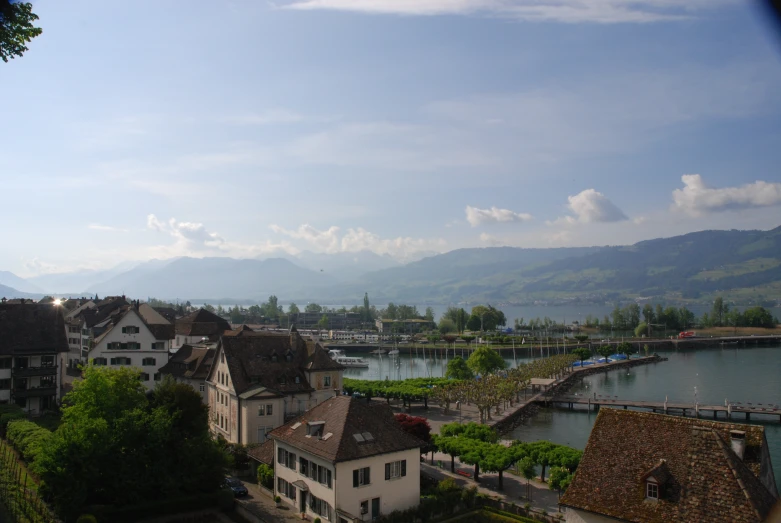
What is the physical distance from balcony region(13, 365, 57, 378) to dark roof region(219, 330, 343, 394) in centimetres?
1779

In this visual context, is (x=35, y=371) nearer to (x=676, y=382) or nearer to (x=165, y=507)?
(x=165, y=507)

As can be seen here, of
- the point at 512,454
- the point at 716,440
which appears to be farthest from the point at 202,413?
the point at 716,440

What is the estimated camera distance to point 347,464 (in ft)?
92.9

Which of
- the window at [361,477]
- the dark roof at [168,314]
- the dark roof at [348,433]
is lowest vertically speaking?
the window at [361,477]

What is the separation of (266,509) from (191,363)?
24693 millimetres

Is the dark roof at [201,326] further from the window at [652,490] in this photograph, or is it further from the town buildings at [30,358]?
the window at [652,490]

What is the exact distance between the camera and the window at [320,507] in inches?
1126

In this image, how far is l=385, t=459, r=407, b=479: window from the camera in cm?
2984

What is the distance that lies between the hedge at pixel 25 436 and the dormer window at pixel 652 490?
96.8ft

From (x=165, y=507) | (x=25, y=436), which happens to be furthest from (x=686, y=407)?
(x=25, y=436)

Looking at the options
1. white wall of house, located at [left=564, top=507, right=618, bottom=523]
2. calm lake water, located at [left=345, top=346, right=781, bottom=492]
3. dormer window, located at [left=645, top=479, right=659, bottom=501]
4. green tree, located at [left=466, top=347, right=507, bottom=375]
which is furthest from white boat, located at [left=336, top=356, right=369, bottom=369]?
dormer window, located at [left=645, top=479, right=659, bottom=501]

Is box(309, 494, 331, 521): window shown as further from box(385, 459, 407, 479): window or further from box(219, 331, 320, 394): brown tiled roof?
box(219, 331, 320, 394): brown tiled roof

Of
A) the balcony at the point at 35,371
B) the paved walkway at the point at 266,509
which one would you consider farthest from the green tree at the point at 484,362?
the paved walkway at the point at 266,509

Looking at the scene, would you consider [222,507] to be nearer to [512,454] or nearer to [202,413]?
[202,413]
